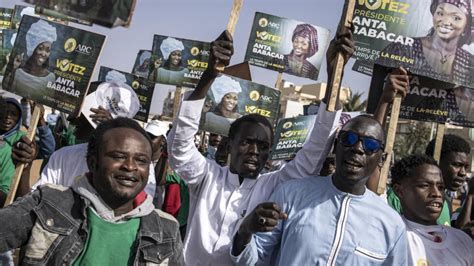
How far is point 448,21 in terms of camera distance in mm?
4594

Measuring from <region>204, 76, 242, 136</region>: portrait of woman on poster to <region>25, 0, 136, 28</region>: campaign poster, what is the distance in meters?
3.86

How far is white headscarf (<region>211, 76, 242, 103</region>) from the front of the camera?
766cm

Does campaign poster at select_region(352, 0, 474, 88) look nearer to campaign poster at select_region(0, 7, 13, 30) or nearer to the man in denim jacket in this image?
the man in denim jacket

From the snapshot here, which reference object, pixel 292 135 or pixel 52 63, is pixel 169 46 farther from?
pixel 52 63

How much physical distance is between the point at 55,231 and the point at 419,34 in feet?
10.6

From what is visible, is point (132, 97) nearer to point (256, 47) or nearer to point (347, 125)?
point (347, 125)

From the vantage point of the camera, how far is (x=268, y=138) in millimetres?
3498

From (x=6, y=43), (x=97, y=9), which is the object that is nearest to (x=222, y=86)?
(x=6, y=43)

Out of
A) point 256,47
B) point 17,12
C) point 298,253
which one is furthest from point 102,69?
point 298,253

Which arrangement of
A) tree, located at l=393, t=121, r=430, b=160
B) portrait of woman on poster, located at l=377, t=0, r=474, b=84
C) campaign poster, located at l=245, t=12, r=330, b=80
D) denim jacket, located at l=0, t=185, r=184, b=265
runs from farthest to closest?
tree, located at l=393, t=121, r=430, b=160, campaign poster, located at l=245, t=12, r=330, b=80, portrait of woman on poster, located at l=377, t=0, r=474, b=84, denim jacket, located at l=0, t=185, r=184, b=265

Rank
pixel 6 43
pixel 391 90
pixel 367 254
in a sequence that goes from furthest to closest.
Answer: pixel 6 43, pixel 391 90, pixel 367 254

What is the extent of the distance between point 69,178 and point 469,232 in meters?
2.37

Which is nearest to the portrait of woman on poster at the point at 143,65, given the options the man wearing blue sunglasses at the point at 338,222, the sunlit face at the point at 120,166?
the man wearing blue sunglasses at the point at 338,222

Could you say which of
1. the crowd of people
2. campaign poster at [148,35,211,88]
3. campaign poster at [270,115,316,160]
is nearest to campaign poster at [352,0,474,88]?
the crowd of people
